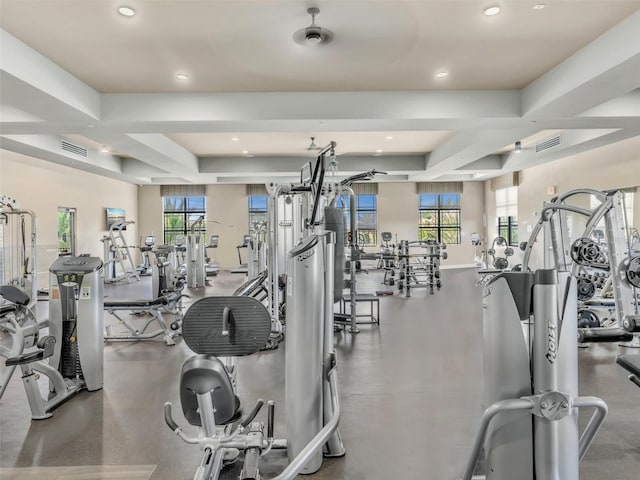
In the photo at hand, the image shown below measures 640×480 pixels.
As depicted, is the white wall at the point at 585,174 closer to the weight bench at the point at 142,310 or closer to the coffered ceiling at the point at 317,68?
the coffered ceiling at the point at 317,68

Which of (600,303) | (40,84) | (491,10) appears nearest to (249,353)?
(491,10)

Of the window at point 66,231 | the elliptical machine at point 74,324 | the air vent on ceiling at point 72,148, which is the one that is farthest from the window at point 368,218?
the elliptical machine at point 74,324

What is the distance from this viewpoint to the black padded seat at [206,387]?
1.66 m

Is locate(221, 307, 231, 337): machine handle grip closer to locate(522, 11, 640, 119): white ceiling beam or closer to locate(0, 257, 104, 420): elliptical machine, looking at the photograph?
locate(0, 257, 104, 420): elliptical machine

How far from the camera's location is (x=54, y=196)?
29.0 ft

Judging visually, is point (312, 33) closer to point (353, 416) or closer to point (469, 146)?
point (353, 416)

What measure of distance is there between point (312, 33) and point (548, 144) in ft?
21.5

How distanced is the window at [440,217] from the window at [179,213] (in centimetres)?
748

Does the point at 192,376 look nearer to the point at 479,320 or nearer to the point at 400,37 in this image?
the point at 400,37

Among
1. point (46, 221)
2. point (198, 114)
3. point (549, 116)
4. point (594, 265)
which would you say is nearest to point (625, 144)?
point (549, 116)

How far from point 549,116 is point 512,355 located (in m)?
4.80

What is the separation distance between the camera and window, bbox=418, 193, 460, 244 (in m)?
13.6

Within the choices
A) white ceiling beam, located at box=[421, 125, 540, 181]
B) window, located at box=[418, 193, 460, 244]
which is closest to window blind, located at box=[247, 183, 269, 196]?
window, located at box=[418, 193, 460, 244]

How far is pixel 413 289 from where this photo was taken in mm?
9086
